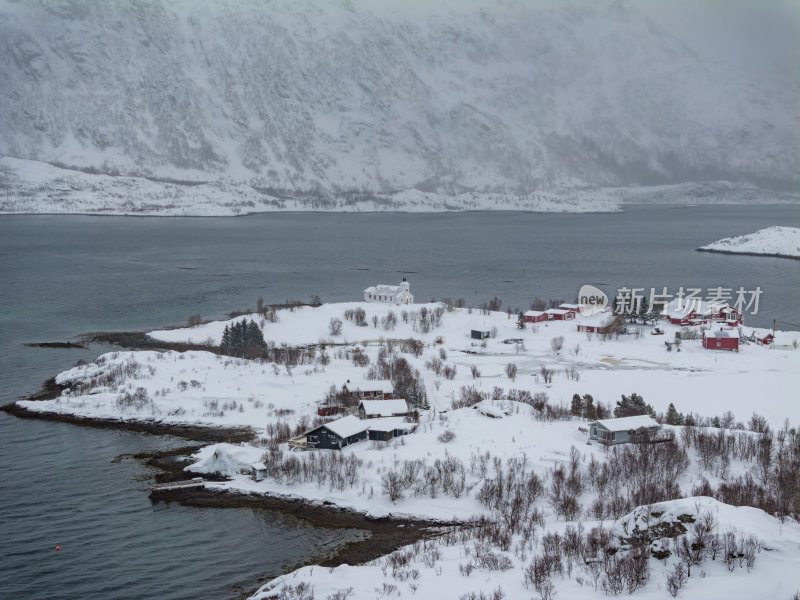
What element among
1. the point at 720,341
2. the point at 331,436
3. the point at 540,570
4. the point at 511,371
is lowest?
the point at 540,570

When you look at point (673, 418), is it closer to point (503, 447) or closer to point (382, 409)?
point (503, 447)

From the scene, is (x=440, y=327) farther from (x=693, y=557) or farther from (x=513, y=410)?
(x=693, y=557)

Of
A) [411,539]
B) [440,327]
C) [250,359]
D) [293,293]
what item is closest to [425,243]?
[293,293]

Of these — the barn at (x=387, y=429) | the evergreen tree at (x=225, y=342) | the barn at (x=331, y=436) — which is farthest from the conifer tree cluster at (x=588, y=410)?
Result: the evergreen tree at (x=225, y=342)

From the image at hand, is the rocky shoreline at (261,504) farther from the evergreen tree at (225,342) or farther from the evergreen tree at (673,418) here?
the evergreen tree at (225,342)

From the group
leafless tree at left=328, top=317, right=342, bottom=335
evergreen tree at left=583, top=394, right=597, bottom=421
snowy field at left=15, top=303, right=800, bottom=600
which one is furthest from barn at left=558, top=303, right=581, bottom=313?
evergreen tree at left=583, top=394, right=597, bottom=421

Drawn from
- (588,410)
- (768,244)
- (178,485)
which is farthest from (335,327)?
(768,244)

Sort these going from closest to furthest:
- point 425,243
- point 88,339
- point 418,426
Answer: point 418,426 → point 88,339 → point 425,243
